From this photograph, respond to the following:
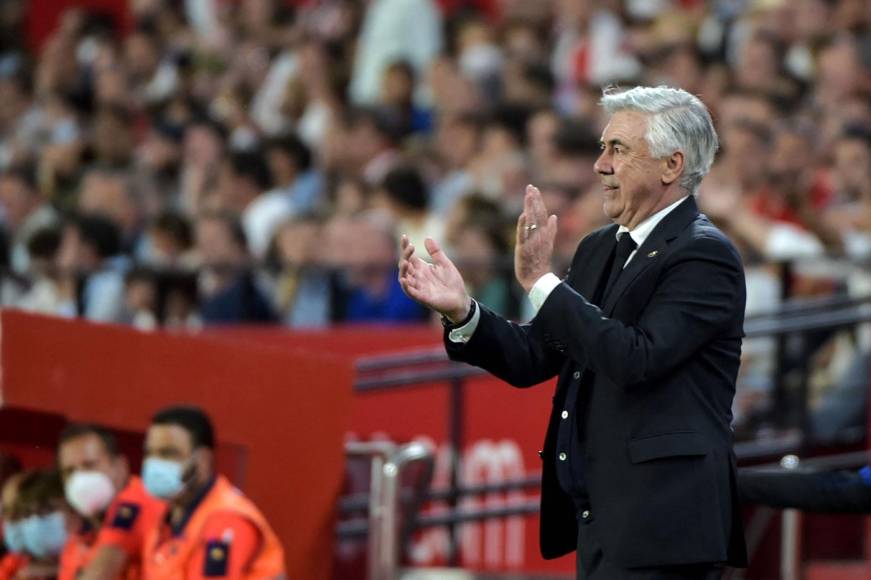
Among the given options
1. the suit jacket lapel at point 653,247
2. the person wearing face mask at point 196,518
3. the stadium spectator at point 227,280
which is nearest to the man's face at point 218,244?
the stadium spectator at point 227,280

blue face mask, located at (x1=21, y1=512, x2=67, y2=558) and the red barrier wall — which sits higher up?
the red barrier wall

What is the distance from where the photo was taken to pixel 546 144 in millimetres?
10188

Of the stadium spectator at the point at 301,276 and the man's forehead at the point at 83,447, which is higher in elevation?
the stadium spectator at the point at 301,276

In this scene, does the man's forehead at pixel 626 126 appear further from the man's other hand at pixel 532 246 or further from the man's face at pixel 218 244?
the man's face at pixel 218 244

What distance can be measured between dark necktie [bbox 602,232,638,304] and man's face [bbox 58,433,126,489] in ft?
9.20

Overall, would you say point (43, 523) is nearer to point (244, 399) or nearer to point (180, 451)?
point (180, 451)

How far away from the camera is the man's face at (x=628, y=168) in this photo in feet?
13.5

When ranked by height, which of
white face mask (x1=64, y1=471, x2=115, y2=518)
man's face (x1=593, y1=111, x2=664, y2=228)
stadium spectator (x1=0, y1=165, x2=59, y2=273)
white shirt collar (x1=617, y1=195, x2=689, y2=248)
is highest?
stadium spectator (x1=0, y1=165, x2=59, y2=273)

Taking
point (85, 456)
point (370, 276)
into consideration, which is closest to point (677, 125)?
point (85, 456)

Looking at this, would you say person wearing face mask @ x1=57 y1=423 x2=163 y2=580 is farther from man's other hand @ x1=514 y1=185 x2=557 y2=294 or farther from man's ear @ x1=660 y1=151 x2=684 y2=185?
man's ear @ x1=660 y1=151 x2=684 y2=185

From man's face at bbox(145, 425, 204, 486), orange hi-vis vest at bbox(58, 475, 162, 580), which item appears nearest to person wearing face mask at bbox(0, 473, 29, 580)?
orange hi-vis vest at bbox(58, 475, 162, 580)

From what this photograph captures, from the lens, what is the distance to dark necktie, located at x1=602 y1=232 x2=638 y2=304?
13.9ft

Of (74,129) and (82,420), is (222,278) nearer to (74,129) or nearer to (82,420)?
(82,420)

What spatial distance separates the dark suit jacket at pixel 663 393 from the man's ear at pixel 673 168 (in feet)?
0.29
